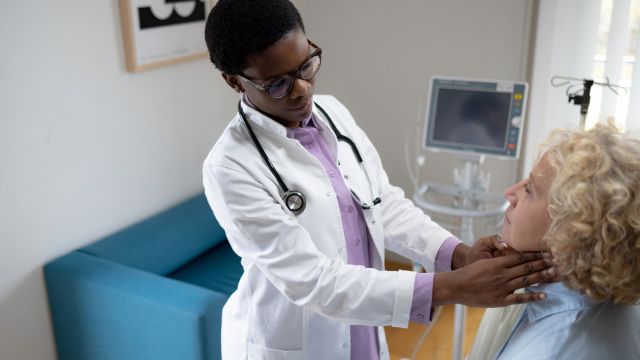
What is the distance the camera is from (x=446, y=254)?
144 centimetres

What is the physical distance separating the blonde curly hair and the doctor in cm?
11

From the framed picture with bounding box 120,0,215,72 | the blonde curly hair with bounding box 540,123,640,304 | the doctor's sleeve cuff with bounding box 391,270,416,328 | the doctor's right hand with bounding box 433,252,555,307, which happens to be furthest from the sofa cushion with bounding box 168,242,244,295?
the blonde curly hair with bounding box 540,123,640,304

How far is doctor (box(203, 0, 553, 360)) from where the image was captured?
3.92 ft

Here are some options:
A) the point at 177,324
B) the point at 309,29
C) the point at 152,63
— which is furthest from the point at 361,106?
the point at 177,324

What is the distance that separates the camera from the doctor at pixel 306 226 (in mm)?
1193

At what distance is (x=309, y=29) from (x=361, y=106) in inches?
19.2

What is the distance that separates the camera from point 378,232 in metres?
1.47

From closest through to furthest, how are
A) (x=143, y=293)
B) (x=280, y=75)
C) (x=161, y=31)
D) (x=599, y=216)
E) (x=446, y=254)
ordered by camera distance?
(x=599, y=216), (x=280, y=75), (x=446, y=254), (x=143, y=293), (x=161, y=31)

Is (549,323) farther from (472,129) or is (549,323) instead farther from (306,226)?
(472,129)

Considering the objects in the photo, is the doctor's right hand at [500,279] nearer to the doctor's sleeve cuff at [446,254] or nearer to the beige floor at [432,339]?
the doctor's sleeve cuff at [446,254]

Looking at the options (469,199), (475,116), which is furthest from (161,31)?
(469,199)

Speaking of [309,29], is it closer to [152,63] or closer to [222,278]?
[152,63]

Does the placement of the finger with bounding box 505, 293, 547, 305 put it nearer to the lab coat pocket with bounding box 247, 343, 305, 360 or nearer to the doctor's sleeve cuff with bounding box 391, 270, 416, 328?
the doctor's sleeve cuff with bounding box 391, 270, 416, 328

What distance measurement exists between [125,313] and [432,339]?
4.45 feet
